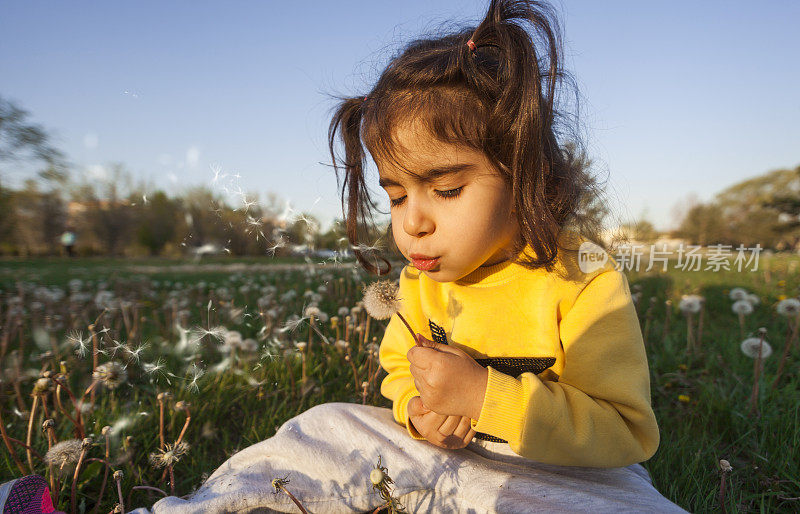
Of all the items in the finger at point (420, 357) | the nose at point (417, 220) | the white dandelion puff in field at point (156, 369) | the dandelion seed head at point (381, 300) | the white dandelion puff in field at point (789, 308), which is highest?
the nose at point (417, 220)

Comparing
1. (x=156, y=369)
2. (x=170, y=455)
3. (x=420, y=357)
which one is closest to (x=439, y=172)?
(x=420, y=357)

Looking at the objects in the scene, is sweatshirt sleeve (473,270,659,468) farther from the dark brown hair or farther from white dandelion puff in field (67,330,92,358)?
white dandelion puff in field (67,330,92,358)

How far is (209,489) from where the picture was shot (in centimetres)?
138

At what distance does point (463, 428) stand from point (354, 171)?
40.3 inches

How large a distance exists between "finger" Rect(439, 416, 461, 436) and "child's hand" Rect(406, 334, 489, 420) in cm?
11

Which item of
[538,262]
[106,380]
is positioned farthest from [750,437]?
[106,380]

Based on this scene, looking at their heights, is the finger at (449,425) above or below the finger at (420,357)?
below

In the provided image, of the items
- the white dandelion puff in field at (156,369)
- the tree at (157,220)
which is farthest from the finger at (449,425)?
the white dandelion puff in field at (156,369)

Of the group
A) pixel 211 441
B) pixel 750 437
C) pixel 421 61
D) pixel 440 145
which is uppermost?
pixel 421 61

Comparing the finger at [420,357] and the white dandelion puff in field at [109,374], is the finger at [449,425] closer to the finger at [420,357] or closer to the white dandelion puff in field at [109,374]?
the finger at [420,357]

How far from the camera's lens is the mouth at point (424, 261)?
132 centimetres

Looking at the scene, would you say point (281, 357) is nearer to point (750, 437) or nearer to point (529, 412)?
point (529, 412)

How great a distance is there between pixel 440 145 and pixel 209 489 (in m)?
1.23

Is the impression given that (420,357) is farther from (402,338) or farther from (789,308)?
(789,308)
